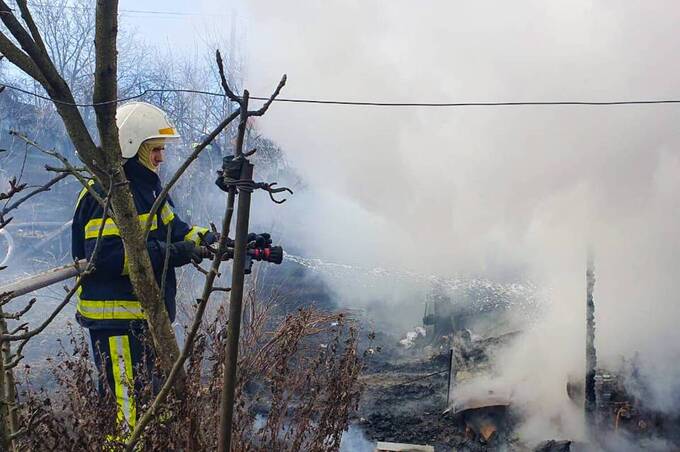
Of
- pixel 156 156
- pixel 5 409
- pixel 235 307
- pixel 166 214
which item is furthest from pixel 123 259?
pixel 235 307

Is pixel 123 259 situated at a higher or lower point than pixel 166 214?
lower

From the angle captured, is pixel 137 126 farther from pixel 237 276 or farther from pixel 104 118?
pixel 237 276

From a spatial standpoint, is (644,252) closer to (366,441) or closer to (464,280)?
(464,280)

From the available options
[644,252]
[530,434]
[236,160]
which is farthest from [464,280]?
[236,160]

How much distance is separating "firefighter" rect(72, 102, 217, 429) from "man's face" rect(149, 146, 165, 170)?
46mm

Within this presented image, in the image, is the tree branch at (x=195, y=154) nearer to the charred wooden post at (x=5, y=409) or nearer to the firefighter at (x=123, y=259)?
the charred wooden post at (x=5, y=409)

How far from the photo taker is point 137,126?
3.30 metres

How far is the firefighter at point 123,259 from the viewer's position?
2941 millimetres

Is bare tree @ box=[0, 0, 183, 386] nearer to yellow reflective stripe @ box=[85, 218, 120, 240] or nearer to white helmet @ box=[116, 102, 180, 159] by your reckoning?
yellow reflective stripe @ box=[85, 218, 120, 240]

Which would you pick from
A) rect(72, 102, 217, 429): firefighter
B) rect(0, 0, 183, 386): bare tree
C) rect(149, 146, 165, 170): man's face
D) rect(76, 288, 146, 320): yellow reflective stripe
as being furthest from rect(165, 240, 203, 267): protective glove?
rect(0, 0, 183, 386): bare tree

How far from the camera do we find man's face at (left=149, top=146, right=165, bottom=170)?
342cm

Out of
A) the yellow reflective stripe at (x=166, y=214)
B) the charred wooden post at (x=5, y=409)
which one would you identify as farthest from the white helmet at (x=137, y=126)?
the charred wooden post at (x=5, y=409)

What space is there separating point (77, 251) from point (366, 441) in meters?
2.84

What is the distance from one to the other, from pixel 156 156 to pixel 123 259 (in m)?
0.75
